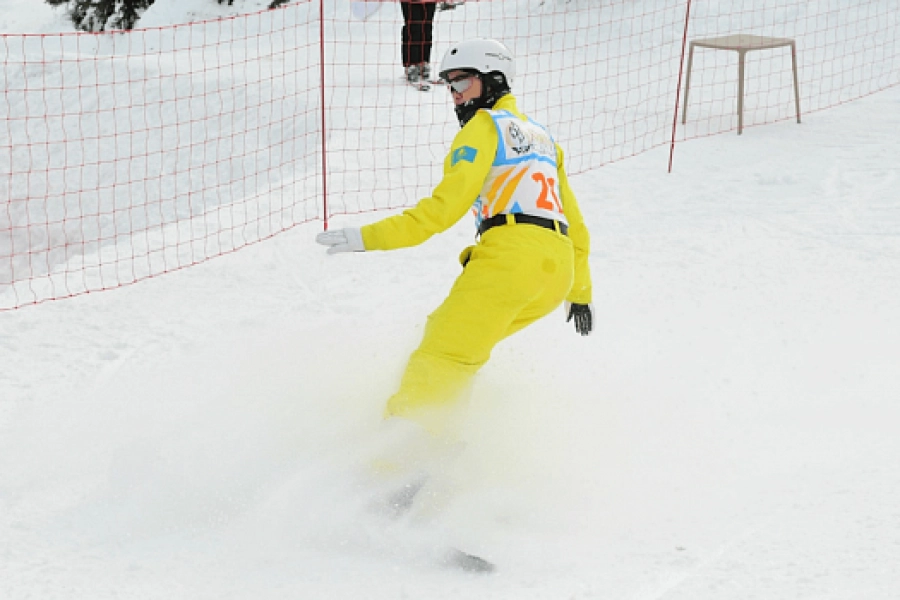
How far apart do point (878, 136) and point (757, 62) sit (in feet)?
9.26

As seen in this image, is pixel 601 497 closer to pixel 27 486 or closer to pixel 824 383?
pixel 824 383

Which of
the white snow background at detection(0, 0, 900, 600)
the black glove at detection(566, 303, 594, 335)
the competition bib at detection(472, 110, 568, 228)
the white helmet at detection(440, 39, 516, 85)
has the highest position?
the white helmet at detection(440, 39, 516, 85)

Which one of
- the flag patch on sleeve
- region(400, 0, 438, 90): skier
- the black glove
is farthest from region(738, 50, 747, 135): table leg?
the flag patch on sleeve

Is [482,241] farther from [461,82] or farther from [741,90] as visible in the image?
[741,90]

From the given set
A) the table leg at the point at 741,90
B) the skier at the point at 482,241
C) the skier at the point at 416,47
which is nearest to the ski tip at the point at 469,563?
the skier at the point at 482,241

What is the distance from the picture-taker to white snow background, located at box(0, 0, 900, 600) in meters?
3.57

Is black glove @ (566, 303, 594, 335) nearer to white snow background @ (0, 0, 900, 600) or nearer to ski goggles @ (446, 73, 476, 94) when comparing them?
white snow background @ (0, 0, 900, 600)

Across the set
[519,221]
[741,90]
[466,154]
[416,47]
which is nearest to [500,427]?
[519,221]

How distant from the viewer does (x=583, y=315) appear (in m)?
4.49

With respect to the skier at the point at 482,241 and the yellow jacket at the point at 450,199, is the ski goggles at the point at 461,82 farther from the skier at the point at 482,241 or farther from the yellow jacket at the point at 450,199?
the yellow jacket at the point at 450,199

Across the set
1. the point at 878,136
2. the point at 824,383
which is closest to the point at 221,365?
the point at 824,383

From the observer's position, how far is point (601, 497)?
4074 millimetres

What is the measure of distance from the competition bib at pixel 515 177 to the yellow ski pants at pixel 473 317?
0.08 m

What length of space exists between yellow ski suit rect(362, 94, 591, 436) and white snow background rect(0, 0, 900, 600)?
16.3 inches
